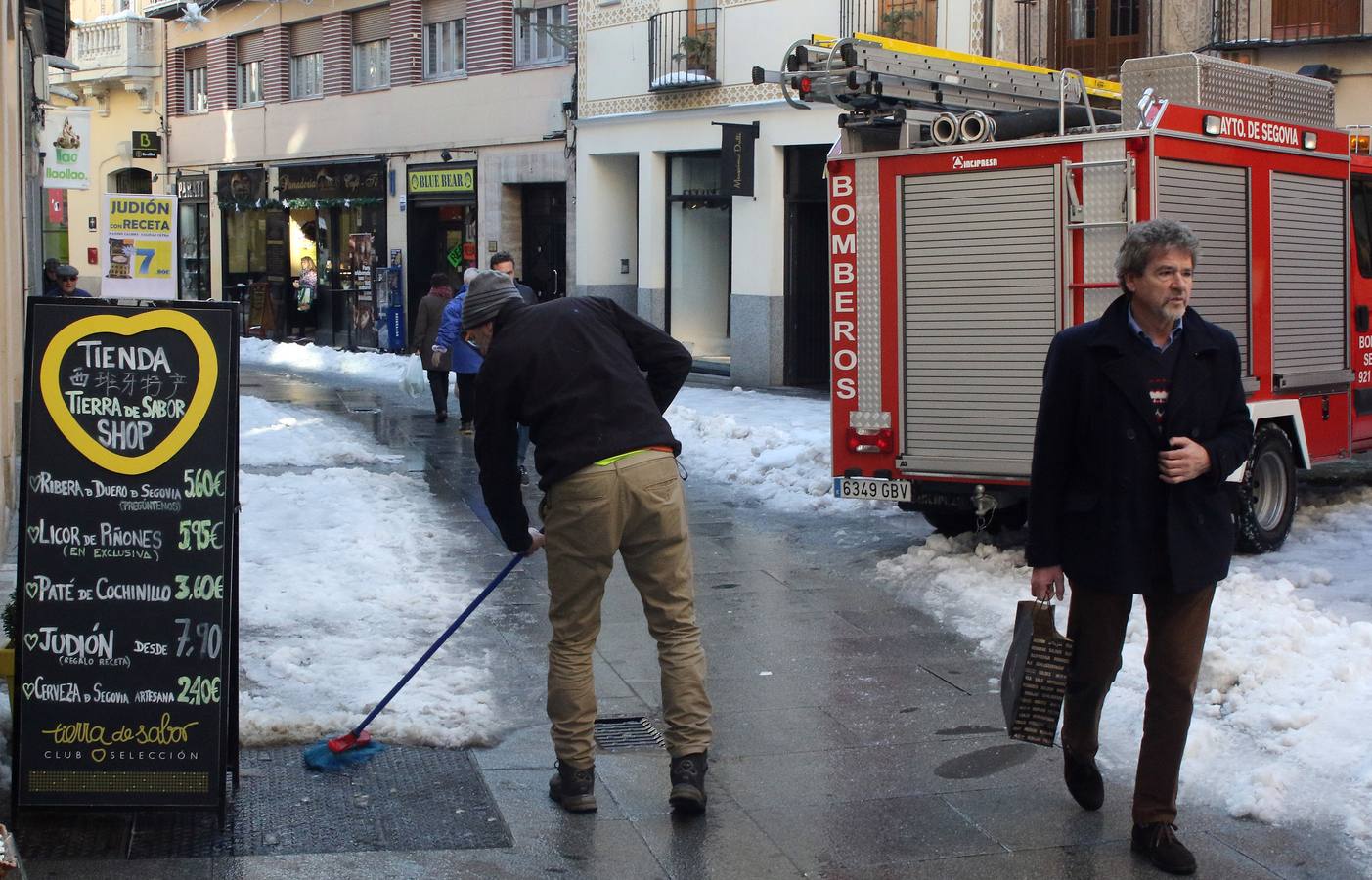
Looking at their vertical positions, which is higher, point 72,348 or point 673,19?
point 673,19

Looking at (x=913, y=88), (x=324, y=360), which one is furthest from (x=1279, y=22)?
(x=324, y=360)

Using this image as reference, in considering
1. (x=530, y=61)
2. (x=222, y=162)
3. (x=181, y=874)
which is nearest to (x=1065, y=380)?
(x=181, y=874)

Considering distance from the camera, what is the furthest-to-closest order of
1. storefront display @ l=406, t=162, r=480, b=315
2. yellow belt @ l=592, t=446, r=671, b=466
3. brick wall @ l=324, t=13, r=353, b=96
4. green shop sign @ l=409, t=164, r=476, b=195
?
1. brick wall @ l=324, t=13, r=353, b=96
2. storefront display @ l=406, t=162, r=480, b=315
3. green shop sign @ l=409, t=164, r=476, b=195
4. yellow belt @ l=592, t=446, r=671, b=466

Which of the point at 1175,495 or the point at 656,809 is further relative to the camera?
the point at 656,809

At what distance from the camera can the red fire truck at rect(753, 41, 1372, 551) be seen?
346 inches

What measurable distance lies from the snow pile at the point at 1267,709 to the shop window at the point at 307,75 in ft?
85.2

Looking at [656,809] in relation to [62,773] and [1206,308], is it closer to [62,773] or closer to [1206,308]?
[62,773]

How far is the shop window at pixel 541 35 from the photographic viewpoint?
2497 centimetres

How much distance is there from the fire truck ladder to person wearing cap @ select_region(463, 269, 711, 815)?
429 cm

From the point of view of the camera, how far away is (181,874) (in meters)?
4.65

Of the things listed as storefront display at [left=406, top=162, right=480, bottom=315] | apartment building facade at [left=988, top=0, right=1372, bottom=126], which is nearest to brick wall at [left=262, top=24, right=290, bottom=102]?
storefront display at [left=406, top=162, right=480, bottom=315]

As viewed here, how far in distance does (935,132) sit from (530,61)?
17.8 metres

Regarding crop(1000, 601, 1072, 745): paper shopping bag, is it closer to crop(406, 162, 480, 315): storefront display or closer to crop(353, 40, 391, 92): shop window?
crop(406, 162, 480, 315): storefront display

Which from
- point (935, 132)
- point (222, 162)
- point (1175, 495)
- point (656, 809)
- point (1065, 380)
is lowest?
point (656, 809)
